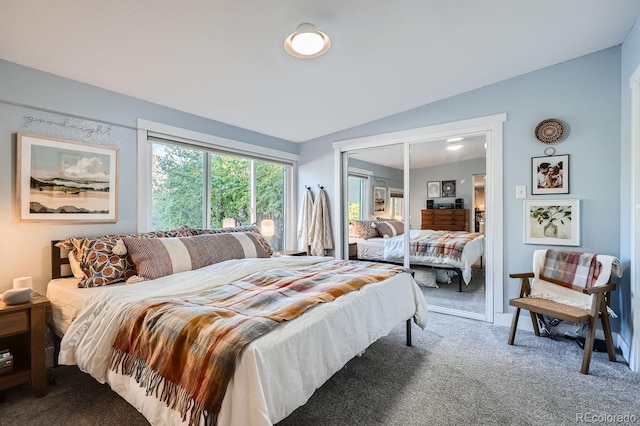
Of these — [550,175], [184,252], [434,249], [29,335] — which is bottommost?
[29,335]

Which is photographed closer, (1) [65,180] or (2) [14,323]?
(2) [14,323]

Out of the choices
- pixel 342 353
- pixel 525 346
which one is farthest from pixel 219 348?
pixel 525 346

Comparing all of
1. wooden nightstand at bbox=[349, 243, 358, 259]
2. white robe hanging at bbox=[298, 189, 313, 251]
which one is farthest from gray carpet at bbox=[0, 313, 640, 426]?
white robe hanging at bbox=[298, 189, 313, 251]

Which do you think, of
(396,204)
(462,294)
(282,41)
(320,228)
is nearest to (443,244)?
(462,294)

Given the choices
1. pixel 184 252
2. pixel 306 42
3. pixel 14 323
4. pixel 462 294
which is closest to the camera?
pixel 14 323

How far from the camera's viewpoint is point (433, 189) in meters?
3.78

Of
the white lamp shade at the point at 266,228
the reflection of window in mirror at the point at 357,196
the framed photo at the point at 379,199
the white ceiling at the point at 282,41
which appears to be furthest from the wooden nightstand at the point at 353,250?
the white ceiling at the point at 282,41

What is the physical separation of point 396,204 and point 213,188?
232 centimetres

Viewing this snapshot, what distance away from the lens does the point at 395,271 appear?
2479 millimetres

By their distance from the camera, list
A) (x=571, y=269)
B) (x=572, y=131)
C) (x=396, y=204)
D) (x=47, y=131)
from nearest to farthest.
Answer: (x=47, y=131) → (x=571, y=269) → (x=572, y=131) → (x=396, y=204)

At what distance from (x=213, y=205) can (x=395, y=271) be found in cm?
234

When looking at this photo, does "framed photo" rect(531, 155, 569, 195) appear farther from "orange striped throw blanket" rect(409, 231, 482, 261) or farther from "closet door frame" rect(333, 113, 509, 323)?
"orange striped throw blanket" rect(409, 231, 482, 261)

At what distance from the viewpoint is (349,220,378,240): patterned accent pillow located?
4.23 meters

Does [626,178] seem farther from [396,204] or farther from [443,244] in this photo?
[396,204]
